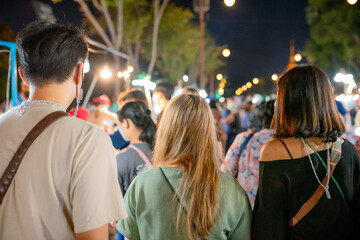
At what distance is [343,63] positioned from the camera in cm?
3541

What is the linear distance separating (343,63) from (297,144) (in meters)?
38.6

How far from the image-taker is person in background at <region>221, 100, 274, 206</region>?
353 cm

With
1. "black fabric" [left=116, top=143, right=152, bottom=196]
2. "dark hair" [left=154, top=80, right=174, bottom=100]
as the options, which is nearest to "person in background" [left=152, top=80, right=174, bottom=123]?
"dark hair" [left=154, top=80, right=174, bottom=100]

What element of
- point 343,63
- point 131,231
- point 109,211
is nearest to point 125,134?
point 131,231

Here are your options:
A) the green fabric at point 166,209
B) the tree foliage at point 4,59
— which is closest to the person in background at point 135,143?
the green fabric at point 166,209

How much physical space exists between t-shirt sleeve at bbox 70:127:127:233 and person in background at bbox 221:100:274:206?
7.89 feet

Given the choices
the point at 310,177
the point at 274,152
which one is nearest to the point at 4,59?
the point at 274,152

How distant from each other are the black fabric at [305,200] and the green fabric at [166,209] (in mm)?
168

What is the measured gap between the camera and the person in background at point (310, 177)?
1.98 metres

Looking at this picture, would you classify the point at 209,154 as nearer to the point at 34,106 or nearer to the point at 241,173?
the point at 34,106

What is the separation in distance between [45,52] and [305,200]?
1.80 metres

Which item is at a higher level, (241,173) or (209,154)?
(209,154)

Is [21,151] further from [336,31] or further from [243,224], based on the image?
[336,31]

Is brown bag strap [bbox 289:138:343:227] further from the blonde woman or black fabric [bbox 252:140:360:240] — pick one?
the blonde woman
